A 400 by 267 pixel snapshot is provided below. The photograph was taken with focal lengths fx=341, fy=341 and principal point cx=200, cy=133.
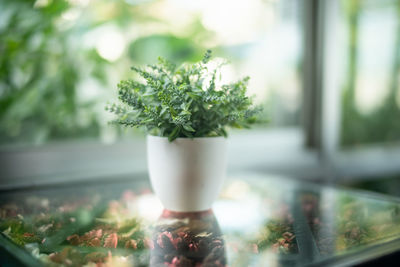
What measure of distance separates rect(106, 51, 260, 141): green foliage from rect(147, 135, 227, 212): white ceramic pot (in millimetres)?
26

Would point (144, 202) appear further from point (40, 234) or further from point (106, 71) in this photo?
point (106, 71)

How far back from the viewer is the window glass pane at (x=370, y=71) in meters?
2.00

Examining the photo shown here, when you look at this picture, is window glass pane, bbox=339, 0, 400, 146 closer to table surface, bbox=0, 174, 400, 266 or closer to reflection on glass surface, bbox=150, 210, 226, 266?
table surface, bbox=0, 174, 400, 266

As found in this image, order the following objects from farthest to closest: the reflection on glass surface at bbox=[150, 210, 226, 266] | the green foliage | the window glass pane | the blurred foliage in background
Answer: the window glass pane, the blurred foliage in background, the green foliage, the reflection on glass surface at bbox=[150, 210, 226, 266]

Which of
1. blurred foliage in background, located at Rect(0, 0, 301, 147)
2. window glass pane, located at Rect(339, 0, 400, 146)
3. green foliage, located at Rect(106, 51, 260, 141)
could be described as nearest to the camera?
green foliage, located at Rect(106, 51, 260, 141)

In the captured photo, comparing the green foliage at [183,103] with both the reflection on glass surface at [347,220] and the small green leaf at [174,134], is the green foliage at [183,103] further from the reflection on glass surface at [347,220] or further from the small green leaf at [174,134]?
the reflection on glass surface at [347,220]

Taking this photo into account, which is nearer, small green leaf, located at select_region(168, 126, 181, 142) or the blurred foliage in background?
small green leaf, located at select_region(168, 126, 181, 142)

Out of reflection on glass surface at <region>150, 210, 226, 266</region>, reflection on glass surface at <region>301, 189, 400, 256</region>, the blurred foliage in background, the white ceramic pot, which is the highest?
the blurred foliage in background

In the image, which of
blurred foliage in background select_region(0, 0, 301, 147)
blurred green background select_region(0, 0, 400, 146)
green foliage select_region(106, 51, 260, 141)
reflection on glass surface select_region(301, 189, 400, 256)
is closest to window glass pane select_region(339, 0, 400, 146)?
blurred green background select_region(0, 0, 400, 146)

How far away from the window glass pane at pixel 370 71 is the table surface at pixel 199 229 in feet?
3.68

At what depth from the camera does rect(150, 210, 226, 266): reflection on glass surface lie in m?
0.56

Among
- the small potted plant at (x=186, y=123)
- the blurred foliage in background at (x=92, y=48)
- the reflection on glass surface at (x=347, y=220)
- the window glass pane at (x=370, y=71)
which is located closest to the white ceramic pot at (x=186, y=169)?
the small potted plant at (x=186, y=123)

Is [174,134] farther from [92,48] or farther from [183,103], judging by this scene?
[92,48]

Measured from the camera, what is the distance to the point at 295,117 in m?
1.97
